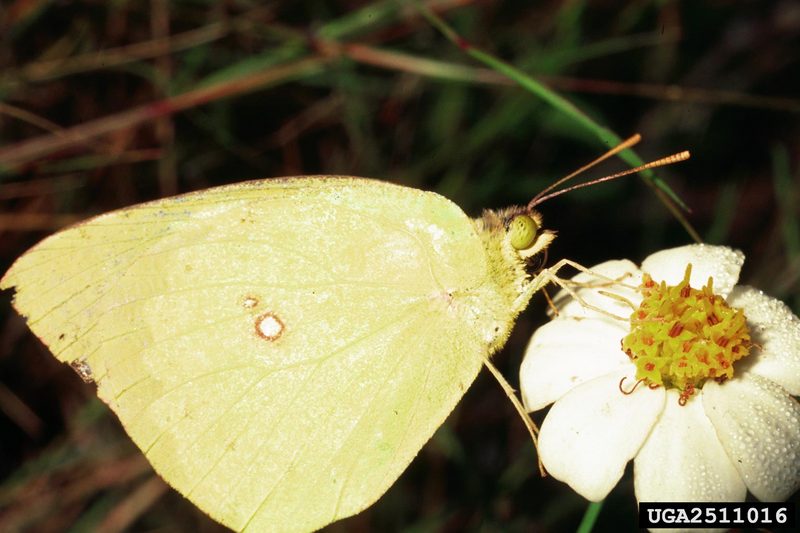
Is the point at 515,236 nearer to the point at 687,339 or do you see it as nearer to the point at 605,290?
the point at 605,290

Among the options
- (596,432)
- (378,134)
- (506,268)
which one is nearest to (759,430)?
(596,432)

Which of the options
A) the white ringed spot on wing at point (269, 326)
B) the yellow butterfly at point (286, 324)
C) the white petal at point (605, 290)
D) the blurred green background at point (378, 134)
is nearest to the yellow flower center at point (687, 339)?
the white petal at point (605, 290)

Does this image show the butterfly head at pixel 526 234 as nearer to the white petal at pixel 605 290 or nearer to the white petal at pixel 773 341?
the white petal at pixel 605 290

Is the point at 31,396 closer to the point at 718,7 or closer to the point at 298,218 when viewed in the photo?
the point at 298,218

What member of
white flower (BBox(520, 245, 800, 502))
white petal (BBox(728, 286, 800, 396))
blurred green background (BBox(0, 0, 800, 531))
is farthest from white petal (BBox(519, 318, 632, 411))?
blurred green background (BBox(0, 0, 800, 531))

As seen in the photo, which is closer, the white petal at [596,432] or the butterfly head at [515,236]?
the white petal at [596,432]

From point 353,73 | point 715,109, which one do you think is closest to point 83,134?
point 353,73

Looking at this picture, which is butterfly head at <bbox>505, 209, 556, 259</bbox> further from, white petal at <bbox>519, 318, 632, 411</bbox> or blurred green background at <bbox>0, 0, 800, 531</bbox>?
blurred green background at <bbox>0, 0, 800, 531</bbox>
